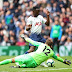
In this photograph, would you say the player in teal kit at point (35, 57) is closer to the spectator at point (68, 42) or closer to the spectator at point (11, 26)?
the spectator at point (68, 42)

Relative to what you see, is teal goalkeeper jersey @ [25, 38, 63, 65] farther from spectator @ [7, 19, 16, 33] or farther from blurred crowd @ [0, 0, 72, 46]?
spectator @ [7, 19, 16, 33]

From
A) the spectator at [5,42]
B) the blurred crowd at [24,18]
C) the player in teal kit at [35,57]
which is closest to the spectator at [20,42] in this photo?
the blurred crowd at [24,18]

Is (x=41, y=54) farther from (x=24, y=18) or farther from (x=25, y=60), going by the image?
(x=24, y=18)

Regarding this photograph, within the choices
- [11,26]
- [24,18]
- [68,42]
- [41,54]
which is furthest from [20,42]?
[41,54]

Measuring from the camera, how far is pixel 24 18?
19328 millimetres

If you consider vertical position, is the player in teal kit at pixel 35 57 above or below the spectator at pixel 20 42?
above

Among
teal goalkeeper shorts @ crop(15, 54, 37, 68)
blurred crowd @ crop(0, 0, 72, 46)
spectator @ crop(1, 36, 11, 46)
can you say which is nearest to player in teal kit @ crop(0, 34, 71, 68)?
teal goalkeeper shorts @ crop(15, 54, 37, 68)

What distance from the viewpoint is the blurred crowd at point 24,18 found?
18312 millimetres

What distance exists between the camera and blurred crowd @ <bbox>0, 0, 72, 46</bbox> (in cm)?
1831

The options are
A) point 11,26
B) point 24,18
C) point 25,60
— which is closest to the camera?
point 25,60

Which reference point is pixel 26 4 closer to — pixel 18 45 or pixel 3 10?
pixel 3 10

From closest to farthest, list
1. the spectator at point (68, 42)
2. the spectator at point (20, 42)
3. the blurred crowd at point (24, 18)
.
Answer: the spectator at point (68, 42) < the blurred crowd at point (24, 18) < the spectator at point (20, 42)

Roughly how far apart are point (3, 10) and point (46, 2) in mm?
2962

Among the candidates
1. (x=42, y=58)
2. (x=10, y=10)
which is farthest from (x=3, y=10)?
(x=42, y=58)
